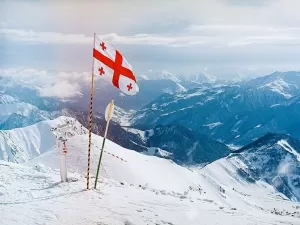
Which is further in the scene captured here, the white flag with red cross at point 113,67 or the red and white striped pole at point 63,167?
the red and white striped pole at point 63,167

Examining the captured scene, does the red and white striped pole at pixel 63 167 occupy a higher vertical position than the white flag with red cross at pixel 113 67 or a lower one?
lower

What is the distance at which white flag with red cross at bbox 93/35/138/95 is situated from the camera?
24297 millimetres

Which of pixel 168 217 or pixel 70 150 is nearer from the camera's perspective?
pixel 168 217

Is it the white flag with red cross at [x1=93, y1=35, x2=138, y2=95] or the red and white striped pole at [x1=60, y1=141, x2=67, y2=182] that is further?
the red and white striped pole at [x1=60, y1=141, x2=67, y2=182]

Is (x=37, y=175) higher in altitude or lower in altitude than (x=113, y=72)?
lower

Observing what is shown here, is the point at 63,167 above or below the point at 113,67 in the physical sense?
below

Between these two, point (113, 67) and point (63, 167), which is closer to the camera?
point (113, 67)

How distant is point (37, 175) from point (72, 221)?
1024 cm

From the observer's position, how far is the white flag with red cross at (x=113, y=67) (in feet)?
79.7

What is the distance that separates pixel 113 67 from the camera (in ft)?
80.7

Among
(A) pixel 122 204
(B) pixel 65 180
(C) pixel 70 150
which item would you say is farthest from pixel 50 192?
(C) pixel 70 150

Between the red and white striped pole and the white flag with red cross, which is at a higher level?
the white flag with red cross

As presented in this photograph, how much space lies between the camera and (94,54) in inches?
952

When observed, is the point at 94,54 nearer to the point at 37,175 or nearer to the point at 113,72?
the point at 113,72
